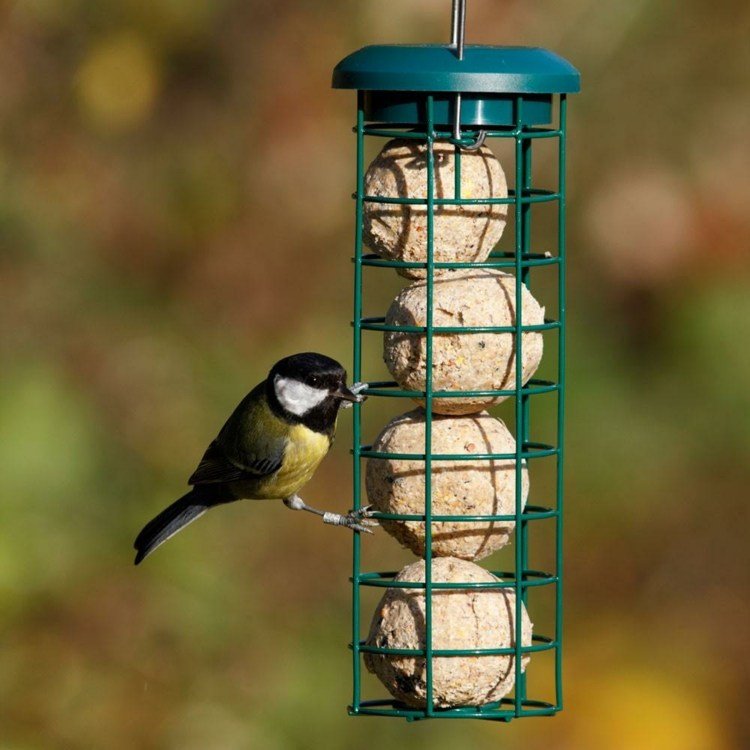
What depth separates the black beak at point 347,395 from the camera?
557 cm

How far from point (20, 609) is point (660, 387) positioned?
344 cm

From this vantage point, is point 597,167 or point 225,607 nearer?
point 225,607

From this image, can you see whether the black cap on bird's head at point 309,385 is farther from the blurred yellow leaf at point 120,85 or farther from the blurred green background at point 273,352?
the blurred yellow leaf at point 120,85

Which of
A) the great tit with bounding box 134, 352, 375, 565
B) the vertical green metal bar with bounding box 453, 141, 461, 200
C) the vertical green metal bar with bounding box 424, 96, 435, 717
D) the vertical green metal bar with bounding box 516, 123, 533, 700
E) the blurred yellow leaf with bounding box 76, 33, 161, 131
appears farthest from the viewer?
the blurred yellow leaf with bounding box 76, 33, 161, 131

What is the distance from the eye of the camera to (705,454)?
352 inches

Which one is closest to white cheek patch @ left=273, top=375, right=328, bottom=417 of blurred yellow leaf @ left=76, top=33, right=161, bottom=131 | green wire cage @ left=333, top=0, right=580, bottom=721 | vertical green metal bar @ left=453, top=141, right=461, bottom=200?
green wire cage @ left=333, top=0, right=580, bottom=721

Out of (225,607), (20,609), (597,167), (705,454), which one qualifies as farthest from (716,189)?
(20,609)

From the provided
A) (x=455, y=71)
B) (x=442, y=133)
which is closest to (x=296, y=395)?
(x=442, y=133)

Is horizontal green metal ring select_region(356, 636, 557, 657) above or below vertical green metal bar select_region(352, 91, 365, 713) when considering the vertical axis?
below

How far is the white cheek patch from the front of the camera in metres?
5.88

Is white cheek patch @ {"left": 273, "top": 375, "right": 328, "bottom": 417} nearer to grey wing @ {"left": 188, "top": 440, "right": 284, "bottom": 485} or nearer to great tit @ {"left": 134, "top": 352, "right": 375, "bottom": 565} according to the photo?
great tit @ {"left": 134, "top": 352, "right": 375, "bottom": 565}

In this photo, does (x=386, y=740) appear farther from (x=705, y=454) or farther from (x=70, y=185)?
(x=70, y=185)

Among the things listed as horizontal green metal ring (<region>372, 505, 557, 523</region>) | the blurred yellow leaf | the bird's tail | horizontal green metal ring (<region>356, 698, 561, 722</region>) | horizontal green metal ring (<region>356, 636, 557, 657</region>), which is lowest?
horizontal green metal ring (<region>356, 698, 561, 722</region>)

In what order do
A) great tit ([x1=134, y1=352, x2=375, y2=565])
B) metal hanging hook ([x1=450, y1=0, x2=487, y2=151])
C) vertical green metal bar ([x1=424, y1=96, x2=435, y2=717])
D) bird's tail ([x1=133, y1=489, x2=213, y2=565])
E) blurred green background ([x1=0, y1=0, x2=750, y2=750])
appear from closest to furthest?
metal hanging hook ([x1=450, y1=0, x2=487, y2=151])
vertical green metal bar ([x1=424, y1=96, x2=435, y2=717])
great tit ([x1=134, y1=352, x2=375, y2=565])
bird's tail ([x1=133, y1=489, x2=213, y2=565])
blurred green background ([x1=0, y1=0, x2=750, y2=750])
